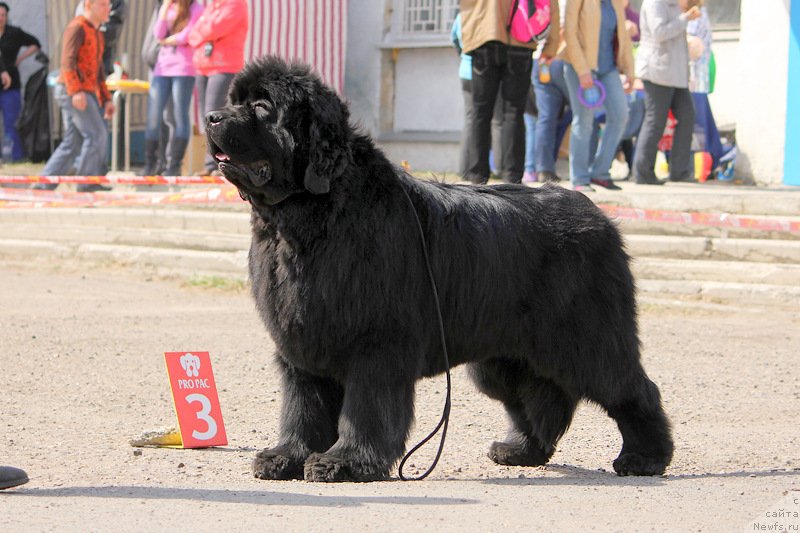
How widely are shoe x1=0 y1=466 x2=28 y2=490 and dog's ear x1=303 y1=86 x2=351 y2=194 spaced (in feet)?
4.97

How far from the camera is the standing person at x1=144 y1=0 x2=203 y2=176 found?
44.7ft

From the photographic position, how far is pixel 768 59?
13.8 m

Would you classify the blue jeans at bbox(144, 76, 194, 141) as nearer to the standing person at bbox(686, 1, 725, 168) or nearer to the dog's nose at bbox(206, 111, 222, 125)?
the standing person at bbox(686, 1, 725, 168)

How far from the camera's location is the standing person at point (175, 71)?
44.7 feet

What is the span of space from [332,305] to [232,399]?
2237 millimetres

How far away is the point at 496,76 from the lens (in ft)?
35.0

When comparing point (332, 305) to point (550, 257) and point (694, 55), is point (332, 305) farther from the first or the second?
point (694, 55)

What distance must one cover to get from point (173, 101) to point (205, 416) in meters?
8.85

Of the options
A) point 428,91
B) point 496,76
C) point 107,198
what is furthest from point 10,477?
point 428,91

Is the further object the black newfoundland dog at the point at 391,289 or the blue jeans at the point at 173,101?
the blue jeans at the point at 173,101

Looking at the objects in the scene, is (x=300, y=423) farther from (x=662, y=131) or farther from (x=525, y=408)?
(x=662, y=131)

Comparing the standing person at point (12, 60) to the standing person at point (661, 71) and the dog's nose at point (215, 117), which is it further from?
the dog's nose at point (215, 117)

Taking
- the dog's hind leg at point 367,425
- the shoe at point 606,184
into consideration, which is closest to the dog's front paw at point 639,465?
the dog's hind leg at point 367,425

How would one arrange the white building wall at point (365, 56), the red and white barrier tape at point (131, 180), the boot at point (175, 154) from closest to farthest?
1. the red and white barrier tape at point (131, 180)
2. the boot at point (175, 154)
3. the white building wall at point (365, 56)
